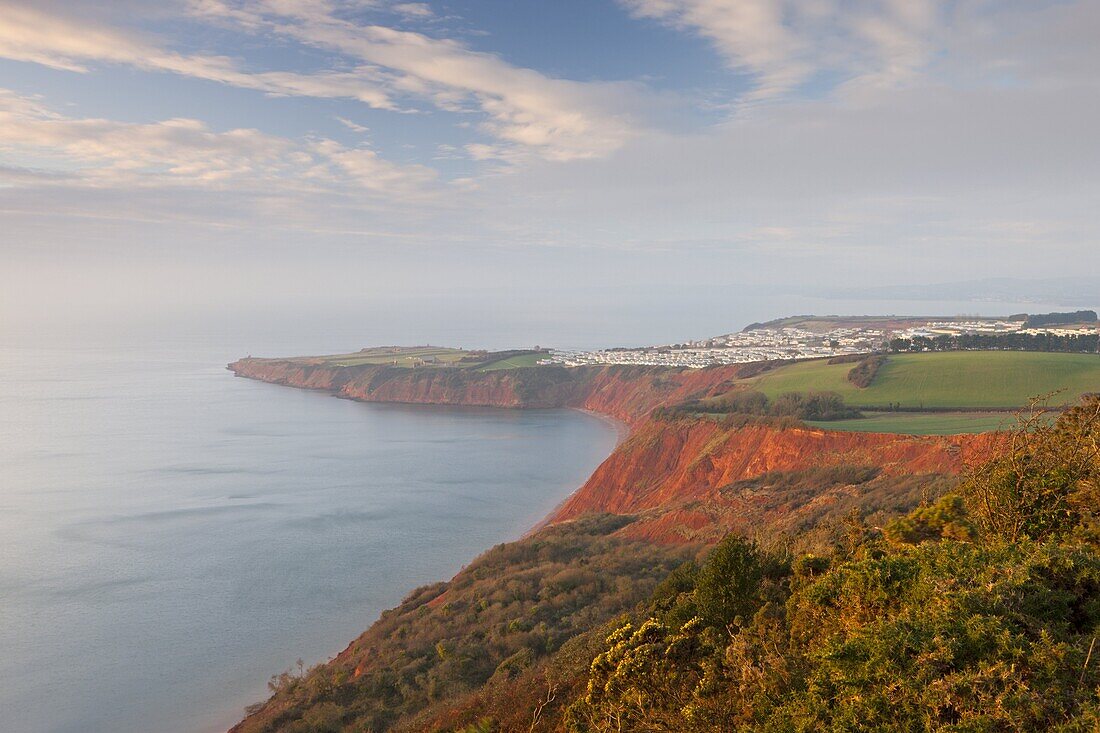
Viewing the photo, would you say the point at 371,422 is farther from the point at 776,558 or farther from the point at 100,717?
the point at 776,558

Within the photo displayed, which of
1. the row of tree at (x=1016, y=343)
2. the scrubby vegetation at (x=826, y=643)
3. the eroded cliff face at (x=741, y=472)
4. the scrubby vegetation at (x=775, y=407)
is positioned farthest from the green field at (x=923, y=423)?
the row of tree at (x=1016, y=343)

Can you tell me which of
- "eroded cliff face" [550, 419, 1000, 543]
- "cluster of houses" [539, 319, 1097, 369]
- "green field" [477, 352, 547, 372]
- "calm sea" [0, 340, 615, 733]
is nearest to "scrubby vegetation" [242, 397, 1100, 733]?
"calm sea" [0, 340, 615, 733]

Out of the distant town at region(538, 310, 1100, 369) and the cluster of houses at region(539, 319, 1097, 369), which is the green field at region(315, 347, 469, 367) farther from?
the distant town at region(538, 310, 1100, 369)

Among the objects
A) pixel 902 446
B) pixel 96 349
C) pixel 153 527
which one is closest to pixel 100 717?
pixel 153 527

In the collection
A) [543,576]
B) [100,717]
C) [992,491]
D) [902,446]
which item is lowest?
[100,717]

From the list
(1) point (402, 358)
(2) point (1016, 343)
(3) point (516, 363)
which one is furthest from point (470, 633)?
(1) point (402, 358)

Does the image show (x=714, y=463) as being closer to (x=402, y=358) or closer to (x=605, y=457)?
(x=605, y=457)

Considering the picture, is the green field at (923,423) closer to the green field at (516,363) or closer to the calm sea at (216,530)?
the calm sea at (216,530)
